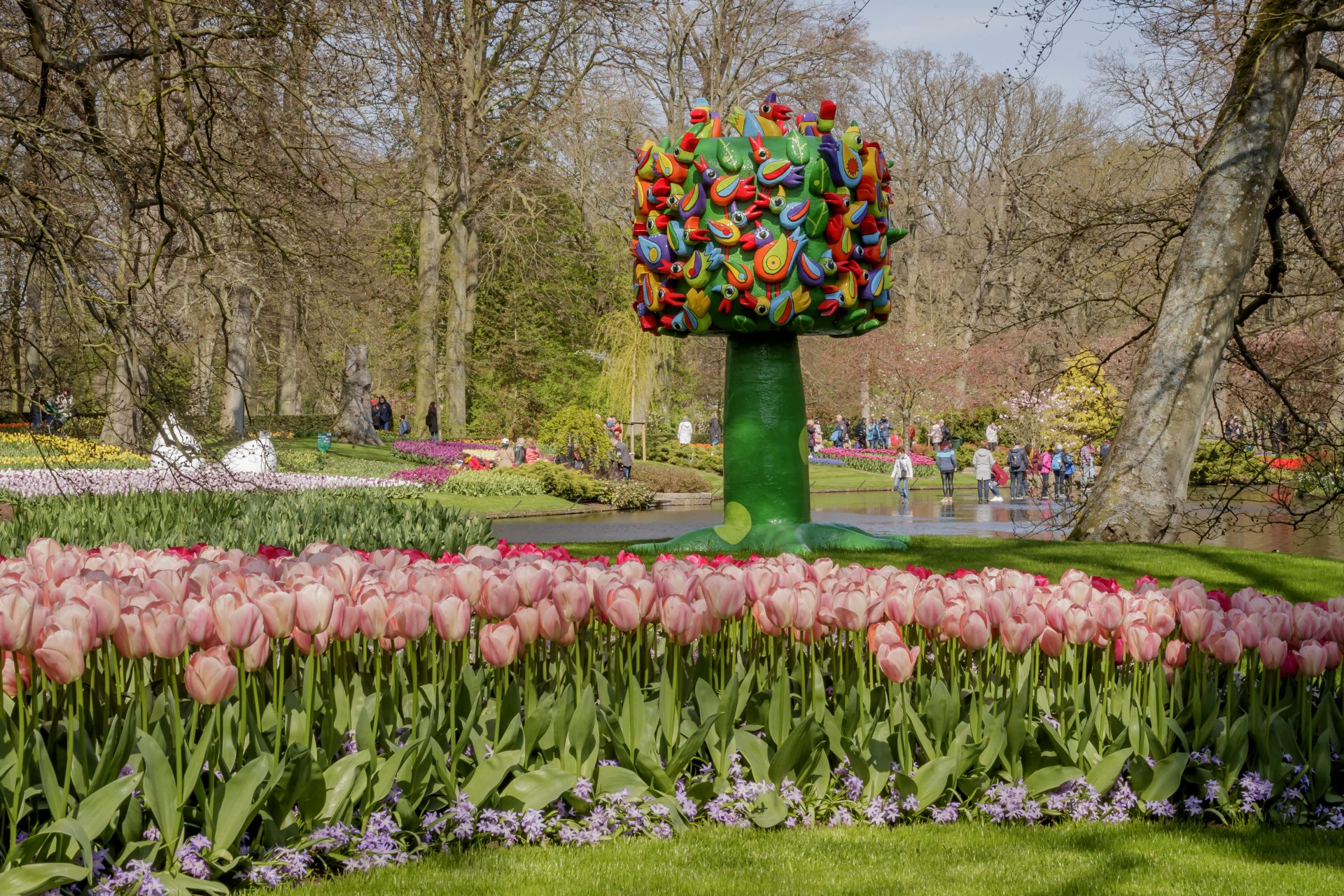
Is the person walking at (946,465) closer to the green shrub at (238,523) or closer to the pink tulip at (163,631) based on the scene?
the green shrub at (238,523)

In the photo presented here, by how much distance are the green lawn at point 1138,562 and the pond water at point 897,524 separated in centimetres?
329

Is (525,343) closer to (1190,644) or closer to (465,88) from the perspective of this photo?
(465,88)

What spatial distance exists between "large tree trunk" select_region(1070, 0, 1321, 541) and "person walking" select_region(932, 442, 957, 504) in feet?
48.4

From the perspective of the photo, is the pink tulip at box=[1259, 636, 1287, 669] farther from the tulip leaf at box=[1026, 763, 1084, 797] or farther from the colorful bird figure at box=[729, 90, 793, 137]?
the colorful bird figure at box=[729, 90, 793, 137]

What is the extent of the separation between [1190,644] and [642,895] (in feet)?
6.41

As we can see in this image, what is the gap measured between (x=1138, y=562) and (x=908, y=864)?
6.56 m

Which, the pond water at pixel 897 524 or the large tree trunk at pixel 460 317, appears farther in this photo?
the large tree trunk at pixel 460 317

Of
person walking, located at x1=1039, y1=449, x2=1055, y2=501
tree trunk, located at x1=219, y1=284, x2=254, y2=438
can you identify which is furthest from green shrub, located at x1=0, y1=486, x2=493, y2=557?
person walking, located at x1=1039, y1=449, x2=1055, y2=501

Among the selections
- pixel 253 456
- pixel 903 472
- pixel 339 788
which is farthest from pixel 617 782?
pixel 903 472

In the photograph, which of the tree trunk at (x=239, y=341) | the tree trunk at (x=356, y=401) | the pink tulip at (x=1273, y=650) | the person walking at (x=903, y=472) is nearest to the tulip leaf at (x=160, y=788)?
the pink tulip at (x=1273, y=650)

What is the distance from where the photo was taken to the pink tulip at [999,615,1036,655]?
3.70 metres

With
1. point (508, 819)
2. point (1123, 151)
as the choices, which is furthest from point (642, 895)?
point (1123, 151)

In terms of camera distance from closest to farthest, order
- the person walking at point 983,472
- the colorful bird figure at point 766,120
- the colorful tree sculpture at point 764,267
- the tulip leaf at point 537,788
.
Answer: the tulip leaf at point 537,788 < the colorful tree sculpture at point 764,267 < the colorful bird figure at point 766,120 < the person walking at point 983,472

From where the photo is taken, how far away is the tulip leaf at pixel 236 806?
2969 millimetres
